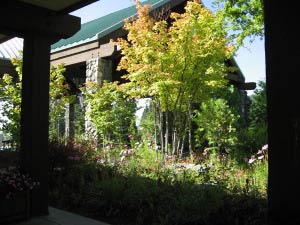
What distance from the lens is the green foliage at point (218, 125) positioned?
9.16 metres

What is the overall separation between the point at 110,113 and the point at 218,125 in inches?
114

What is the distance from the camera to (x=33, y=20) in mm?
4574

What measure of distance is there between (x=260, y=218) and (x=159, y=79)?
15.8 ft

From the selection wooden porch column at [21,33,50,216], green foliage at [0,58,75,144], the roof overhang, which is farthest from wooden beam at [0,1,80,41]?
green foliage at [0,58,75,144]

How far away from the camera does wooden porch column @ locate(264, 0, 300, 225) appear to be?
1.94 metres

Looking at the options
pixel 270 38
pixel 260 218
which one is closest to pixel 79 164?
pixel 260 218

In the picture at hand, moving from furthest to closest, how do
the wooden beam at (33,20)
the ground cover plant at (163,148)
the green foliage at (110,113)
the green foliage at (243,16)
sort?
the green foliage at (110,113) < the green foliage at (243,16) < the ground cover plant at (163,148) < the wooden beam at (33,20)

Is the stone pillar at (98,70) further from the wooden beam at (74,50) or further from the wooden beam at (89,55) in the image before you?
the wooden beam at (74,50)

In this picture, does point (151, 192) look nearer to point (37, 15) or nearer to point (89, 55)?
Answer: point (37, 15)

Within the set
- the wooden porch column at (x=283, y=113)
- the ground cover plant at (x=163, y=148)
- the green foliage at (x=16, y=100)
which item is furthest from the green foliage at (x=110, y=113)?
the wooden porch column at (x=283, y=113)

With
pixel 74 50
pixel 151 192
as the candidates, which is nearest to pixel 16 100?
pixel 74 50

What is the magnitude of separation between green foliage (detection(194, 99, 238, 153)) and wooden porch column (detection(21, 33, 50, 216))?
17.0 ft

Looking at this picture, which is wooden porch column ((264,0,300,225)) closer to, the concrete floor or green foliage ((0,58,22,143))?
the concrete floor

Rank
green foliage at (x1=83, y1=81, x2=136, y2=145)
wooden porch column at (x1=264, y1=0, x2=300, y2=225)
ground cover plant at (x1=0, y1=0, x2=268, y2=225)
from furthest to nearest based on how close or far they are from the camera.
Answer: green foliage at (x1=83, y1=81, x2=136, y2=145), ground cover plant at (x1=0, y1=0, x2=268, y2=225), wooden porch column at (x1=264, y1=0, x2=300, y2=225)
